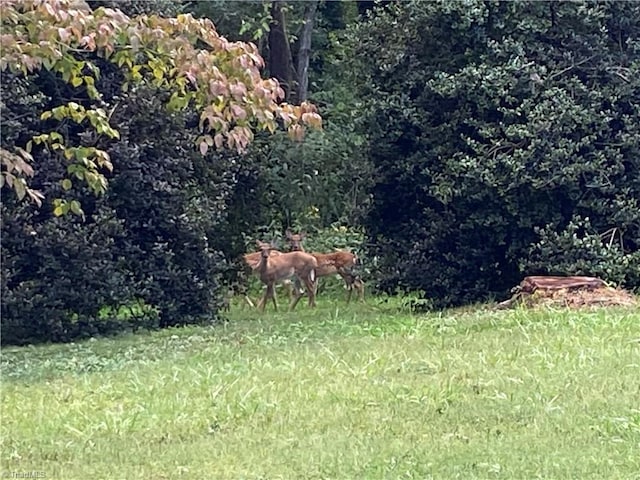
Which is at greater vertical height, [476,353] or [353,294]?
[476,353]

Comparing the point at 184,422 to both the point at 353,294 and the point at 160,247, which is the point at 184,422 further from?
the point at 353,294

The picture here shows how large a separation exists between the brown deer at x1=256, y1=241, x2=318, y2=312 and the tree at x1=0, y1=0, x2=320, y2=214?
10483 millimetres

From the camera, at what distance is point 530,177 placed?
1417 cm

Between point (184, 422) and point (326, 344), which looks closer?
point (184, 422)

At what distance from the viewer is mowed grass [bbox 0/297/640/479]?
643 centimetres

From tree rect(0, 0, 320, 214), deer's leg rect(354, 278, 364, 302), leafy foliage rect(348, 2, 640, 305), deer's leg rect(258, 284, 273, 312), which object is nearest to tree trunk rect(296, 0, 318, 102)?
deer's leg rect(354, 278, 364, 302)

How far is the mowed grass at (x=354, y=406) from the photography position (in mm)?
6426

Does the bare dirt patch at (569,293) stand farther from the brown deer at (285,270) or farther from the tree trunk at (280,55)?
the tree trunk at (280,55)

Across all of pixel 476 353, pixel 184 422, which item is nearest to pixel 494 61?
pixel 476 353

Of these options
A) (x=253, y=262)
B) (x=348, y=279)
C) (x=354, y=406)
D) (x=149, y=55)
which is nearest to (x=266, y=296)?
(x=253, y=262)

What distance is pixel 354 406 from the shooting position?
778cm

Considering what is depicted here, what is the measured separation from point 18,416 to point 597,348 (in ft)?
14.8

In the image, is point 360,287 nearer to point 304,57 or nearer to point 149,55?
point 304,57

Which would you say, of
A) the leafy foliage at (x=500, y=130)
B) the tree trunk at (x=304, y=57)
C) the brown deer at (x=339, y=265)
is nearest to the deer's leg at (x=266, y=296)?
the brown deer at (x=339, y=265)
